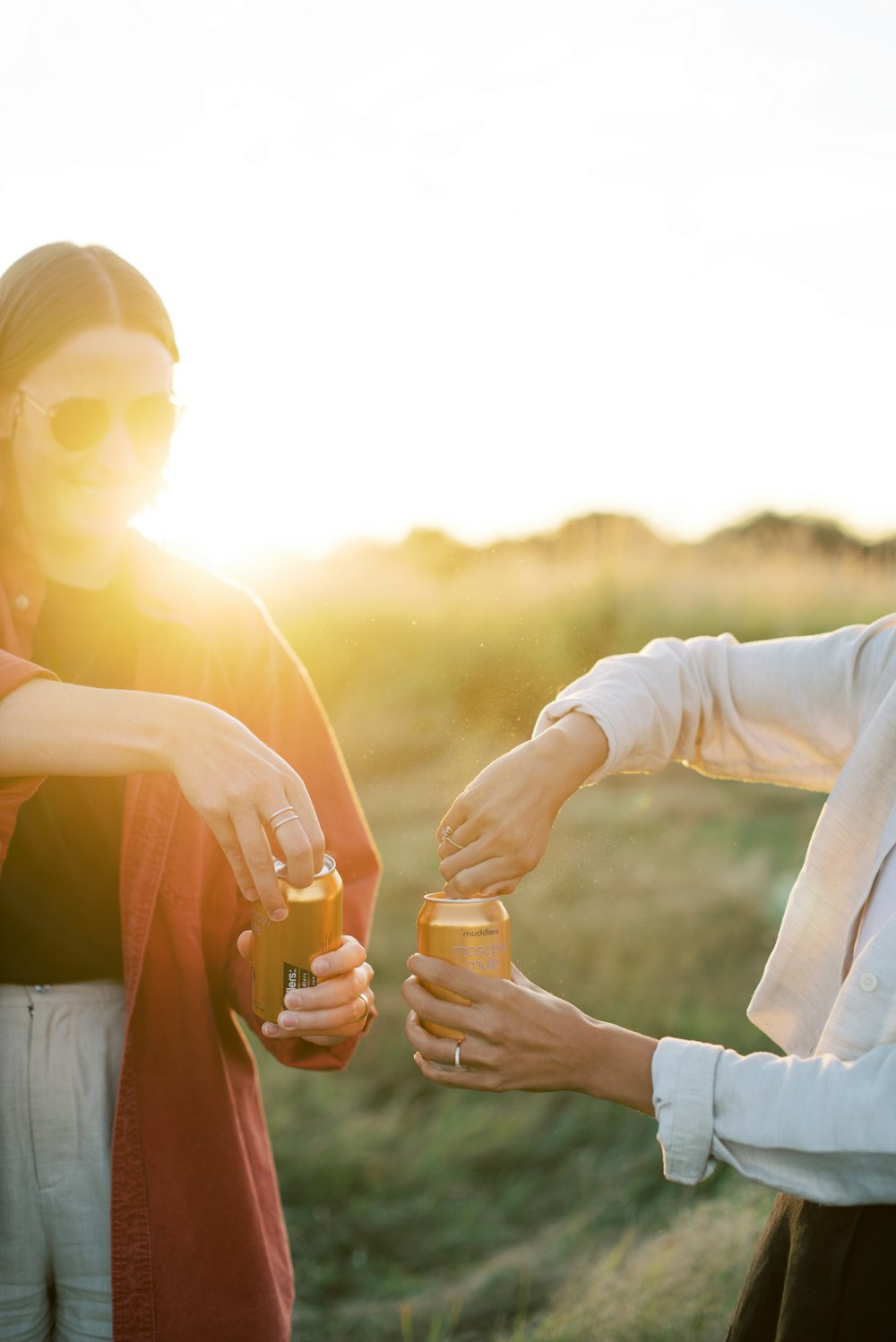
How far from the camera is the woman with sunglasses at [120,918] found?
1.63 m

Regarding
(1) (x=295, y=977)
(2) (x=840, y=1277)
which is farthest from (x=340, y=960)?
(2) (x=840, y=1277)

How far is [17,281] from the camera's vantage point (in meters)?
1.73

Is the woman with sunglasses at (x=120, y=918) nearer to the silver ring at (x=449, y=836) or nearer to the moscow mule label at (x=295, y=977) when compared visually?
the moscow mule label at (x=295, y=977)

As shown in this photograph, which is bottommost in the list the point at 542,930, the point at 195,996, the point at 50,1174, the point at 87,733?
the point at 542,930

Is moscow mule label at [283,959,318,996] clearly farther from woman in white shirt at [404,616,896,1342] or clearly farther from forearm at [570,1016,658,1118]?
forearm at [570,1016,658,1118]

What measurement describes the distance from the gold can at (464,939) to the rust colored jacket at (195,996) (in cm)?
40

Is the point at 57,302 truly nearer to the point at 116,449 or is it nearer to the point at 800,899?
the point at 116,449

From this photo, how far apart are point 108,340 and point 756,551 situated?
5.47 metres

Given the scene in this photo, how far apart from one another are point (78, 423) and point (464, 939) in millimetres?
1006

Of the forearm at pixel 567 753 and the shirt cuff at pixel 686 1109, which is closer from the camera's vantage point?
the shirt cuff at pixel 686 1109

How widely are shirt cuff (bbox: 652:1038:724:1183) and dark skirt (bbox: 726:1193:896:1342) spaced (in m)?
0.16

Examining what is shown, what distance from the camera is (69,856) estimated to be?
1.70 m

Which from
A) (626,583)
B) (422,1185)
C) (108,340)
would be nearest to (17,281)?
(108,340)

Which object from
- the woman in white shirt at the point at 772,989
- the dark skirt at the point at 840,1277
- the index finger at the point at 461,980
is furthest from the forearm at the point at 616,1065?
the dark skirt at the point at 840,1277
